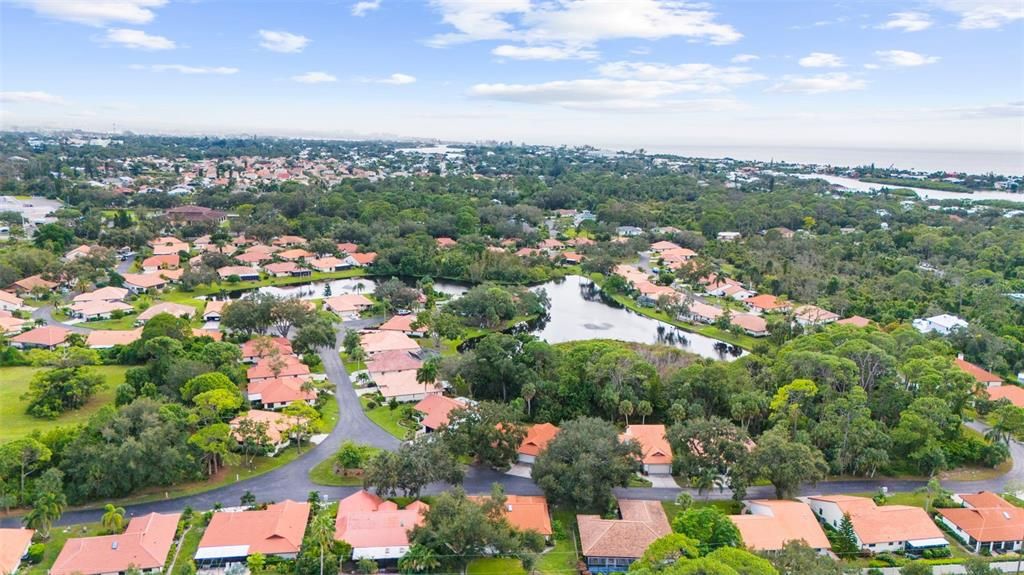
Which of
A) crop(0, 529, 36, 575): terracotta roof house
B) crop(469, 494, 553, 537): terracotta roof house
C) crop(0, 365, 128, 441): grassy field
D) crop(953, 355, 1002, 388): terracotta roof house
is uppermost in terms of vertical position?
crop(953, 355, 1002, 388): terracotta roof house

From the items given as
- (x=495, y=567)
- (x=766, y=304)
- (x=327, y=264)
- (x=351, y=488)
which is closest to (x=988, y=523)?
(x=495, y=567)

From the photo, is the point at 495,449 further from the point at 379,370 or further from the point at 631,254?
the point at 631,254

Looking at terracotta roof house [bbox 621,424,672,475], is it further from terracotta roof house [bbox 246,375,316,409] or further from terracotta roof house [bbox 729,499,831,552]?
terracotta roof house [bbox 246,375,316,409]

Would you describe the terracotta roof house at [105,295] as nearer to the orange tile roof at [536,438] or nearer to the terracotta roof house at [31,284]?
the terracotta roof house at [31,284]

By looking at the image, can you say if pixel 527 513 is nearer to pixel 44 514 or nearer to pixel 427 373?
pixel 427 373

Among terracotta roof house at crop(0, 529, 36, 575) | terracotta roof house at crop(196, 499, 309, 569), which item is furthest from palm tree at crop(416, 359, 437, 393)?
terracotta roof house at crop(0, 529, 36, 575)

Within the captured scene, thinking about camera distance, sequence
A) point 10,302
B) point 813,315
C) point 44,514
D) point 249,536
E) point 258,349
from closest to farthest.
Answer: point 44,514 → point 249,536 → point 258,349 → point 10,302 → point 813,315

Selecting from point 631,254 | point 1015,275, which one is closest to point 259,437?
point 631,254

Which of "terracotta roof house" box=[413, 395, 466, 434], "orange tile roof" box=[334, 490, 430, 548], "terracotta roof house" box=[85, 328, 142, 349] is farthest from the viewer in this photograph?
"terracotta roof house" box=[85, 328, 142, 349]
